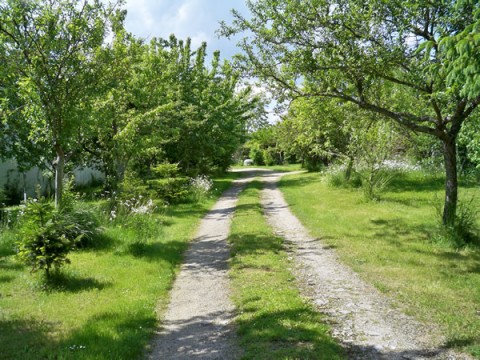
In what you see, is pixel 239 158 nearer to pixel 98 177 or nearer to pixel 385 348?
pixel 98 177

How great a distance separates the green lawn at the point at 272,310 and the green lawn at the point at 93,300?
1.35 metres

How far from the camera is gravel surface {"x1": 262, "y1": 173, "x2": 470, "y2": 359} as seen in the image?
15.5 ft

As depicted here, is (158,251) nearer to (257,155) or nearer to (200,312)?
(200,312)

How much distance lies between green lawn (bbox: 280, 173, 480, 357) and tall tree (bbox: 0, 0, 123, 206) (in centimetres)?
722

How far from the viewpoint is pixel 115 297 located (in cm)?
683

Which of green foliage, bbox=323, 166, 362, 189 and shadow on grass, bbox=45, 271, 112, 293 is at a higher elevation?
green foliage, bbox=323, 166, 362, 189

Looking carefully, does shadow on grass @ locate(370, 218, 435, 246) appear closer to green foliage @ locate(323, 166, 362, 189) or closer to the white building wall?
green foliage @ locate(323, 166, 362, 189)

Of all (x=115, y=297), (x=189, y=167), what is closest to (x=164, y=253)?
(x=115, y=297)

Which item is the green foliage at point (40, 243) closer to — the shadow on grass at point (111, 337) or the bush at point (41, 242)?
the bush at point (41, 242)

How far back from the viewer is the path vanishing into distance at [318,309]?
191 inches

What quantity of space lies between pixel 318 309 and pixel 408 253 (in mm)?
4047

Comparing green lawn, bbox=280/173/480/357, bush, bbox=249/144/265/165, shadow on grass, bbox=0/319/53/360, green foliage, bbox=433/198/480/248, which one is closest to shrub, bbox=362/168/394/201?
green lawn, bbox=280/173/480/357

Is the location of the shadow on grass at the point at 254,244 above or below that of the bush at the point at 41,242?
below

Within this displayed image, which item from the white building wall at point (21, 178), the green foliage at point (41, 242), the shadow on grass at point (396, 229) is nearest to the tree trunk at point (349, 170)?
the shadow on grass at point (396, 229)
